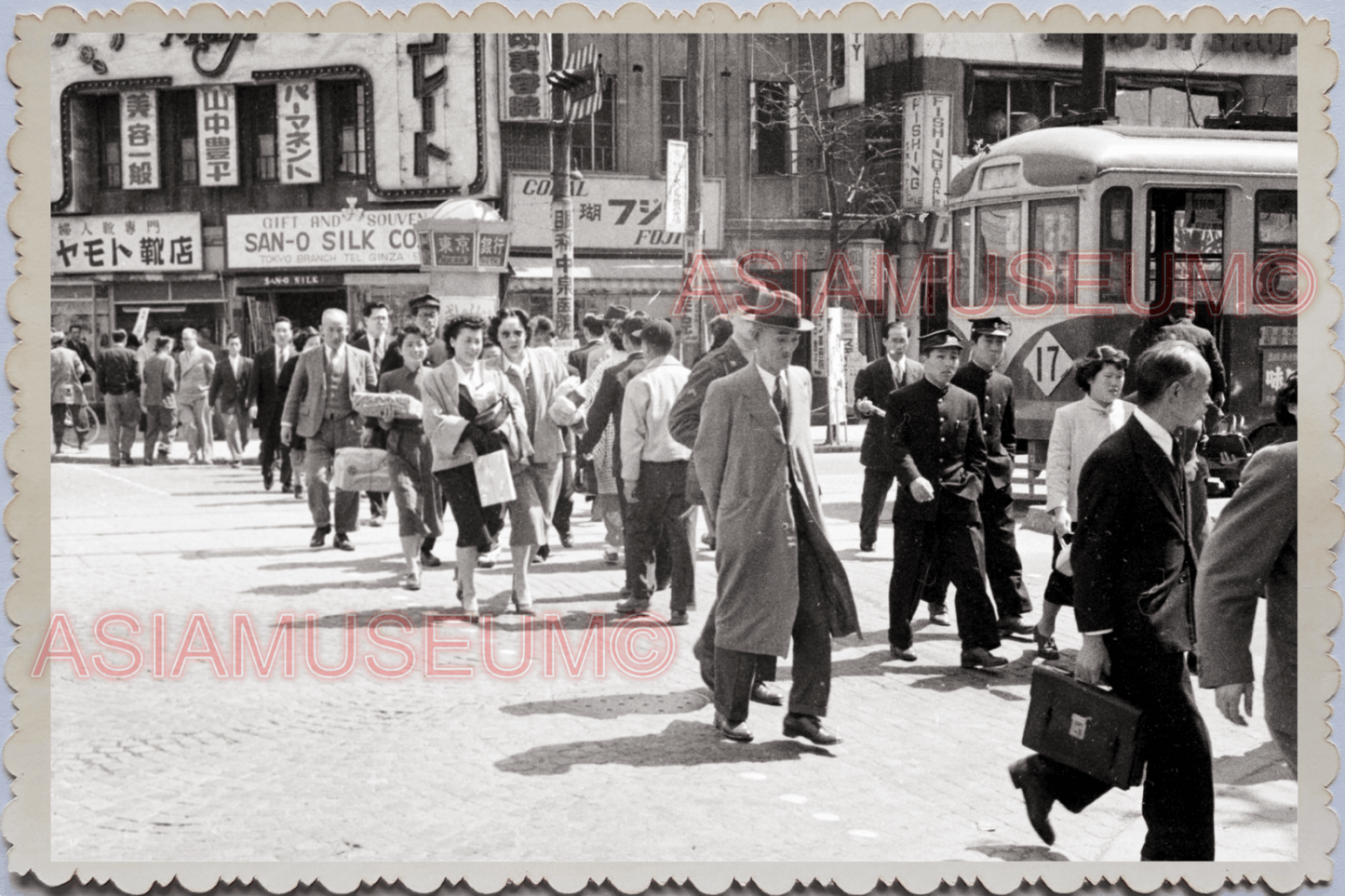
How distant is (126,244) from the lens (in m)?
5.24

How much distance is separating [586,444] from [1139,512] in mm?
4861

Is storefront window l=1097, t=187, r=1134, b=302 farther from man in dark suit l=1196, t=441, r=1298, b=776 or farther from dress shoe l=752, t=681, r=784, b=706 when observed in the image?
man in dark suit l=1196, t=441, r=1298, b=776

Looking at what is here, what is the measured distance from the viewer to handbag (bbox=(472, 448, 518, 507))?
25.2ft

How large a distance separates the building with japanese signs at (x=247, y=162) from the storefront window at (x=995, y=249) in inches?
90.2

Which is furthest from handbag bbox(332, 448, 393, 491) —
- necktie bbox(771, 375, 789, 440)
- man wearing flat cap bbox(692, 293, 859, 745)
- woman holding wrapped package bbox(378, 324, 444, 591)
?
necktie bbox(771, 375, 789, 440)

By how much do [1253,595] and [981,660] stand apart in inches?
112

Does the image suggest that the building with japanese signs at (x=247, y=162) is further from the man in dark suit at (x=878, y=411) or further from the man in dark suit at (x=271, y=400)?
the man in dark suit at (x=878, y=411)

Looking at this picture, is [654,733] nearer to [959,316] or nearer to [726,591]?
[726,591]

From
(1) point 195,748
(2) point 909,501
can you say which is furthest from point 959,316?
(1) point 195,748

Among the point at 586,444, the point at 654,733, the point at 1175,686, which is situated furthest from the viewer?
the point at 586,444

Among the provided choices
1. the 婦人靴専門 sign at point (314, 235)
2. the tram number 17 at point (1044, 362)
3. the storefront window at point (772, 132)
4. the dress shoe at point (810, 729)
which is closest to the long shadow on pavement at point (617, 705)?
the dress shoe at point (810, 729)

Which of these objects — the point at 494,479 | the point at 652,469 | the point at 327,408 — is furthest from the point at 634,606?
the point at 327,408

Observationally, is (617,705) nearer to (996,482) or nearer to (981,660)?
(981,660)

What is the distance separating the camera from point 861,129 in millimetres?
6586
